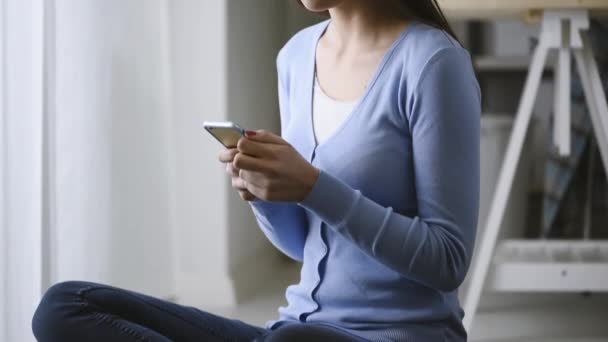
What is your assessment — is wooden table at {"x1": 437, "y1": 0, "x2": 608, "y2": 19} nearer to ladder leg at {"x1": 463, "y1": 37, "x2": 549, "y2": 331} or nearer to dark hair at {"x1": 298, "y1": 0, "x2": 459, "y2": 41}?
ladder leg at {"x1": 463, "y1": 37, "x2": 549, "y2": 331}

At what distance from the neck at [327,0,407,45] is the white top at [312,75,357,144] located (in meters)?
0.08

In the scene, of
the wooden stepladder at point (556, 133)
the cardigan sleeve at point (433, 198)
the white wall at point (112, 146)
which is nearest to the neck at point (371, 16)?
the cardigan sleeve at point (433, 198)

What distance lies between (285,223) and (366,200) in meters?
0.19

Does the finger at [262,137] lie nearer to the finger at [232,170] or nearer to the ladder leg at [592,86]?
the finger at [232,170]

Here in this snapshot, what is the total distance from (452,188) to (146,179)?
1.42 metres

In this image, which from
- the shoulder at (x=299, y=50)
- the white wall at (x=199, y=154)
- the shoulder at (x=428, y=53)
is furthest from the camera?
the white wall at (x=199, y=154)

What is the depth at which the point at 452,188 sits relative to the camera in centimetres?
103

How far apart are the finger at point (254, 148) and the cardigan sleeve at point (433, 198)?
0.06m

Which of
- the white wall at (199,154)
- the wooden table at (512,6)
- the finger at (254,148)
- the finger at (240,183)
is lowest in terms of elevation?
the white wall at (199,154)

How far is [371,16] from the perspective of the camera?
117 cm

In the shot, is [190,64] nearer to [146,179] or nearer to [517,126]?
[146,179]

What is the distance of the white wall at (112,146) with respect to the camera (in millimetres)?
1812

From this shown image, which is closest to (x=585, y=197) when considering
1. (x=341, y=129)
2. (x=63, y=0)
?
(x=63, y=0)

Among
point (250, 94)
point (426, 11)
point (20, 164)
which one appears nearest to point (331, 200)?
point (426, 11)
